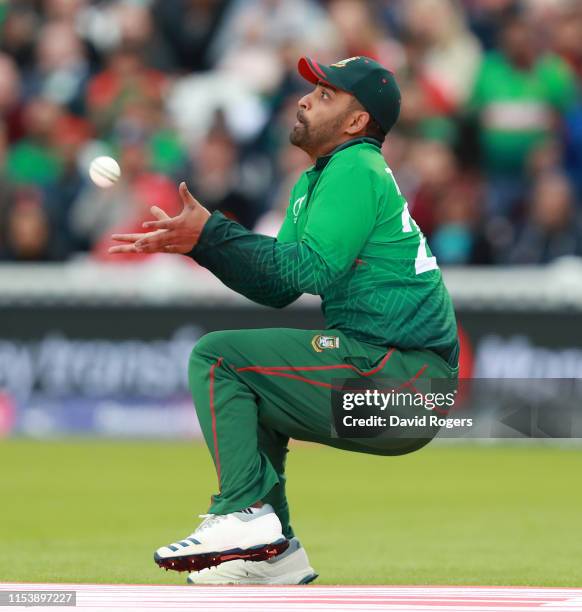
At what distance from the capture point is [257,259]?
6242 mm

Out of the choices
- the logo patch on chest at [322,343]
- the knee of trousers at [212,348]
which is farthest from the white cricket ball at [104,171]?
the logo patch on chest at [322,343]

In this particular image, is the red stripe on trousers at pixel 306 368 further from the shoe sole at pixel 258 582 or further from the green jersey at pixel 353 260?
the shoe sole at pixel 258 582

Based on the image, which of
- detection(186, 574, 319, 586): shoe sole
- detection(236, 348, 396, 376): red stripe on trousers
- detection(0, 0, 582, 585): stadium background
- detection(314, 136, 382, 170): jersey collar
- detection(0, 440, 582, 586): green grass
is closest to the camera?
detection(236, 348, 396, 376): red stripe on trousers

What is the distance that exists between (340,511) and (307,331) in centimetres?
389

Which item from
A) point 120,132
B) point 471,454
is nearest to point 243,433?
point 471,454

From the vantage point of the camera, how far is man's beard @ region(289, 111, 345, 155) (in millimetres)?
6652

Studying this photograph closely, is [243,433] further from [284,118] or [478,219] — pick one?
[284,118]

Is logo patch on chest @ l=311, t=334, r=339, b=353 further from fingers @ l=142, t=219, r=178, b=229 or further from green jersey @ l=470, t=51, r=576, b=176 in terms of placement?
green jersey @ l=470, t=51, r=576, b=176

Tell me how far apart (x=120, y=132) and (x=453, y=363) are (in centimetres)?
1069

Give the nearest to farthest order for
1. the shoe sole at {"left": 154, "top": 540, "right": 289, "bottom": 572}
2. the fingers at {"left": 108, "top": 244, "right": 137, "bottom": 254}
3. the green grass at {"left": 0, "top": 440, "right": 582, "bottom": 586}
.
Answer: the fingers at {"left": 108, "top": 244, "right": 137, "bottom": 254}
the shoe sole at {"left": 154, "top": 540, "right": 289, "bottom": 572}
the green grass at {"left": 0, "top": 440, "right": 582, "bottom": 586}

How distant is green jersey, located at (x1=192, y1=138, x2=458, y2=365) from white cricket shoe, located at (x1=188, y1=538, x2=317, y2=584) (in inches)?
38.2

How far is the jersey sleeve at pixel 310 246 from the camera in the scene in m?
6.16

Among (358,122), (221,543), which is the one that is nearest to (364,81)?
A: (358,122)

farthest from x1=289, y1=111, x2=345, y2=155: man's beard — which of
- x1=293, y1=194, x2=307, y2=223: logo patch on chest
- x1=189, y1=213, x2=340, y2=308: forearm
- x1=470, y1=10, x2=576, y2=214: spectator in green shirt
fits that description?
x1=470, y1=10, x2=576, y2=214: spectator in green shirt
